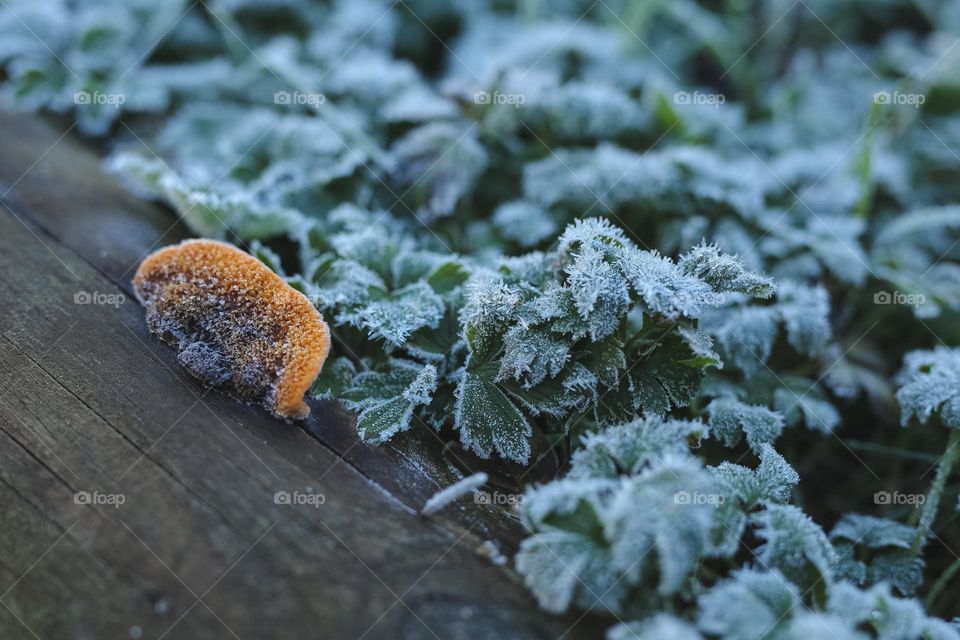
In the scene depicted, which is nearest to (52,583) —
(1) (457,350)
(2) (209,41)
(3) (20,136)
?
(1) (457,350)

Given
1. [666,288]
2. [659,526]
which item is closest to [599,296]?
[666,288]

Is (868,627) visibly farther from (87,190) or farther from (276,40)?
(276,40)

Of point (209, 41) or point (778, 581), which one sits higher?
point (778, 581)
